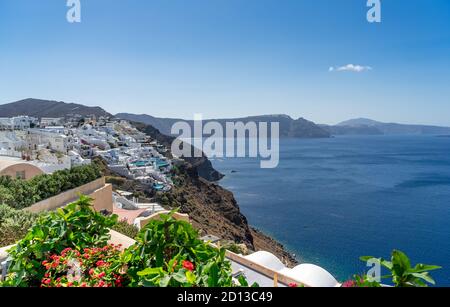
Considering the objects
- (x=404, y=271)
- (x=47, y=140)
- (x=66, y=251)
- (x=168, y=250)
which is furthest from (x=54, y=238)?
(x=47, y=140)

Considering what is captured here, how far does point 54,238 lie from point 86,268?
461 millimetres

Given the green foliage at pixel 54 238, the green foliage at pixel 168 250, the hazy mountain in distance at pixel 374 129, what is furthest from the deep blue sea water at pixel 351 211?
the hazy mountain in distance at pixel 374 129

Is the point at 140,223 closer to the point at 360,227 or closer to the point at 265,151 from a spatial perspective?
the point at 360,227

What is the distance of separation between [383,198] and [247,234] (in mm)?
18816

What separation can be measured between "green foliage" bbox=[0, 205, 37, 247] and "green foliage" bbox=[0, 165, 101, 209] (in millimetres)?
2216

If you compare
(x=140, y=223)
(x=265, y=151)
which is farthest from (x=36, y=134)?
(x=265, y=151)

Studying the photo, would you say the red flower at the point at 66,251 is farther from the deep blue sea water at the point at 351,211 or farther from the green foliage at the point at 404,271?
the deep blue sea water at the point at 351,211

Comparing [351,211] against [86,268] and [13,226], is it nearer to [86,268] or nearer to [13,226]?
[13,226]

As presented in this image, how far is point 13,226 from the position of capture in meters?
4.45

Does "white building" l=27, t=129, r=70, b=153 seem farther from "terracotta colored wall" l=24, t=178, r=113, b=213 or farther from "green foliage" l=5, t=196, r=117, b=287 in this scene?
"green foliage" l=5, t=196, r=117, b=287

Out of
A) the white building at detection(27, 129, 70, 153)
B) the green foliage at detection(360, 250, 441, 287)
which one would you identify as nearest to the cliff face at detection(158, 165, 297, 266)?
the white building at detection(27, 129, 70, 153)

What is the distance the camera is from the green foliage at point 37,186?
718 centimetres

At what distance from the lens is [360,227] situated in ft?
88.2

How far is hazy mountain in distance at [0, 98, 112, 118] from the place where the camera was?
64231 millimetres
